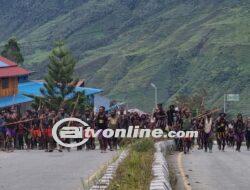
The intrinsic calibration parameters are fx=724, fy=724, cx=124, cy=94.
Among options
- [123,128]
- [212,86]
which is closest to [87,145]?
[123,128]

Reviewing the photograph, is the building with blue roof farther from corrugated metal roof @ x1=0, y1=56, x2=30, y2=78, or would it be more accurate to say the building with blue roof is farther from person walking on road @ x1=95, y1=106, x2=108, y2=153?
person walking on road @ x1=95, y1=106, x2=108, y2=153

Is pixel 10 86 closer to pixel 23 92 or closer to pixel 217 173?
pixel 23 92

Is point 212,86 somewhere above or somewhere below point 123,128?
above

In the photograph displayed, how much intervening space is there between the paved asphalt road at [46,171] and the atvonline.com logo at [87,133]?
238 inches

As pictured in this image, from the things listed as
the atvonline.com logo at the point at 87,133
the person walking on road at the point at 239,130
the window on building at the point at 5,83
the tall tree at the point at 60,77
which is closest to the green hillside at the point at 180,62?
the tall tree at the point at 60,77

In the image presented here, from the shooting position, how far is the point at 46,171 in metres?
17.5

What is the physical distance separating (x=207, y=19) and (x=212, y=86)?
6264cm

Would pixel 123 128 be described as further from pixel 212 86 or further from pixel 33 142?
pixel 212 86

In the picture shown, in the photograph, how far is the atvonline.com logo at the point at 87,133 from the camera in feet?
94.3

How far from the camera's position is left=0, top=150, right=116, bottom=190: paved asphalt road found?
14578 millimetres

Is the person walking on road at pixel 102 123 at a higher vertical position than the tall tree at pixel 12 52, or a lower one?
lower

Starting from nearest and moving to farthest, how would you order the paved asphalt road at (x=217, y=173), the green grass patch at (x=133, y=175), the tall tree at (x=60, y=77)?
the green grass patch at (x=133, y=175) → the paved asphalt road at (x=217, y=173) → the tall tree at (x=60, y=77)

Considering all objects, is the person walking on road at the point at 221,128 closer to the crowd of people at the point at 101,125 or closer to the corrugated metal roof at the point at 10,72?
the crowd of people at the point at 101,125

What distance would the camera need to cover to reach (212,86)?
13025 cm
